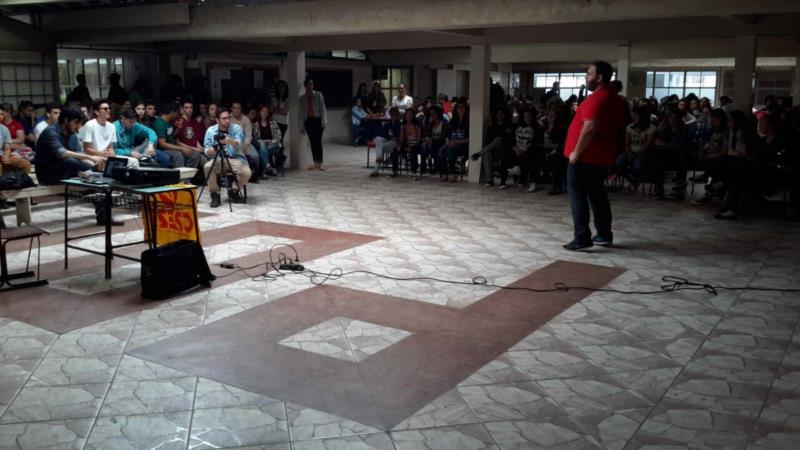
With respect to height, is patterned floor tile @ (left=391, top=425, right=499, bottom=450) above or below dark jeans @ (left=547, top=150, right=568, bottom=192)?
below

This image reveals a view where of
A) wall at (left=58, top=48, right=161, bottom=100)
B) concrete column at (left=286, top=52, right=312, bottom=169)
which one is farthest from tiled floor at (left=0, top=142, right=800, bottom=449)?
wall at (left=58, top=48, right=161, bottom=100)

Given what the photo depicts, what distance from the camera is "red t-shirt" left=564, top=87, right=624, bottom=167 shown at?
6133 mm

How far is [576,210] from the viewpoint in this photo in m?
6.41

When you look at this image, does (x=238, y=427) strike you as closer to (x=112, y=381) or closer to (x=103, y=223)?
(x=112, y=381)

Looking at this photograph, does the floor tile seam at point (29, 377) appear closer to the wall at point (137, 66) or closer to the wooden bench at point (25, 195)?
the wooden bench at point (25, 195)

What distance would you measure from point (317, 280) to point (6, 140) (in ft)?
16.2

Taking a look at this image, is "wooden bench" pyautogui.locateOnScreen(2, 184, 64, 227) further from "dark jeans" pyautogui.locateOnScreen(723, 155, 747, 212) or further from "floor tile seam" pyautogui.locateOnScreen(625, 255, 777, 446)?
"dark jeans" pyautogui.locateOnScreen(723, 155, 747, 212)

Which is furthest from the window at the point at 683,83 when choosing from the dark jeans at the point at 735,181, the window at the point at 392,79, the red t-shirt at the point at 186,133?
the red t-shirt at the point at 186,133

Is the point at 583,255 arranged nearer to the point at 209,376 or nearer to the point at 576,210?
the point at 576,210

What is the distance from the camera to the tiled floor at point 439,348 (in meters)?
3.07

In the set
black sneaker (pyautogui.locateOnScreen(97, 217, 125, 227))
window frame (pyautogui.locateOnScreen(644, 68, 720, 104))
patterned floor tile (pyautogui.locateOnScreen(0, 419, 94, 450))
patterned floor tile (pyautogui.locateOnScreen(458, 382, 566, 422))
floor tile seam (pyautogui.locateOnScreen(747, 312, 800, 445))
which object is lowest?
patterned floor tile (pyautogui.locateOnScreen(0, 419, 94, 450))

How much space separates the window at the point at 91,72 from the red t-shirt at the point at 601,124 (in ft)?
36.7

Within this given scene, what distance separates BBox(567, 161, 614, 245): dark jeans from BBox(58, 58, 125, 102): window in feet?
36.7

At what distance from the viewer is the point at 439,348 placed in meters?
4.05
